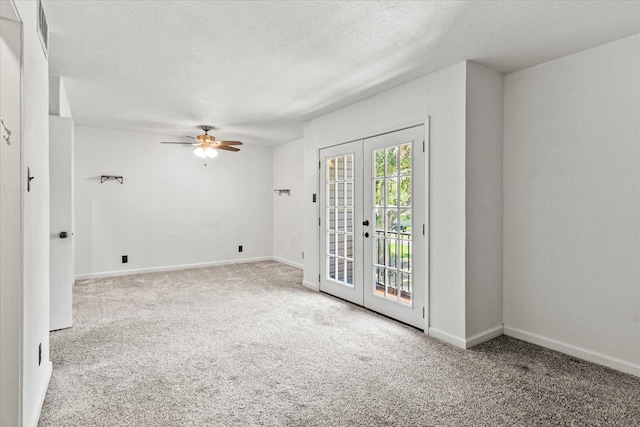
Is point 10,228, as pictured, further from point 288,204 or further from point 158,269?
point 288,204

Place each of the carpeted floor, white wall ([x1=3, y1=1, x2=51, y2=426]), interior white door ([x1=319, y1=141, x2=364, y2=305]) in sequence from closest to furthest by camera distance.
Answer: white wall ([x1=3, y1=1, x2=51, y2=426]) < the carpeted floor < interior white door ([x1=319, y1=141, x2=364, y2=305])

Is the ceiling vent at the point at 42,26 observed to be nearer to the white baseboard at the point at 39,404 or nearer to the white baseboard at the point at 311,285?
Answer: the white baseboard at the point at 39,404

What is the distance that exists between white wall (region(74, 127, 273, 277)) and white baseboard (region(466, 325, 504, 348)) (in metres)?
5.07

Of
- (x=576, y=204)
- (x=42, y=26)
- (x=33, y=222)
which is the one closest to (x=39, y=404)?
(x=33, y=222)

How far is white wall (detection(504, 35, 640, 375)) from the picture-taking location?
2602 millimetres

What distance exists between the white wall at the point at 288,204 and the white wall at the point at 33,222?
458 cm

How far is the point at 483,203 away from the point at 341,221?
1832 mm

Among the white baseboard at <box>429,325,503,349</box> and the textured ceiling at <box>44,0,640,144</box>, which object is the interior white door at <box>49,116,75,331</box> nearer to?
the textured ceiling at <box>44,0,640,144</box>

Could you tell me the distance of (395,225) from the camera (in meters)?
3.76

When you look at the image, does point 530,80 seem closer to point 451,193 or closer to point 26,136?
point 451,193

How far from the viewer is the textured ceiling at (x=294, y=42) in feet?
7.36

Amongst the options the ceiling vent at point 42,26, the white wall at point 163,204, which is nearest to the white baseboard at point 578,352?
the ceiling vent at point 42,26

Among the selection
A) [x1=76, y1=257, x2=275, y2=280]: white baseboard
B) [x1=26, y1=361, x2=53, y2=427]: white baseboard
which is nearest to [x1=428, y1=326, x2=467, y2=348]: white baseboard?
[x1=26, y1=361, x2=53, y2=427]: white baseboard

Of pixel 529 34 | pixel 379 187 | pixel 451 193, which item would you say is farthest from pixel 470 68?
pixel 379 187
